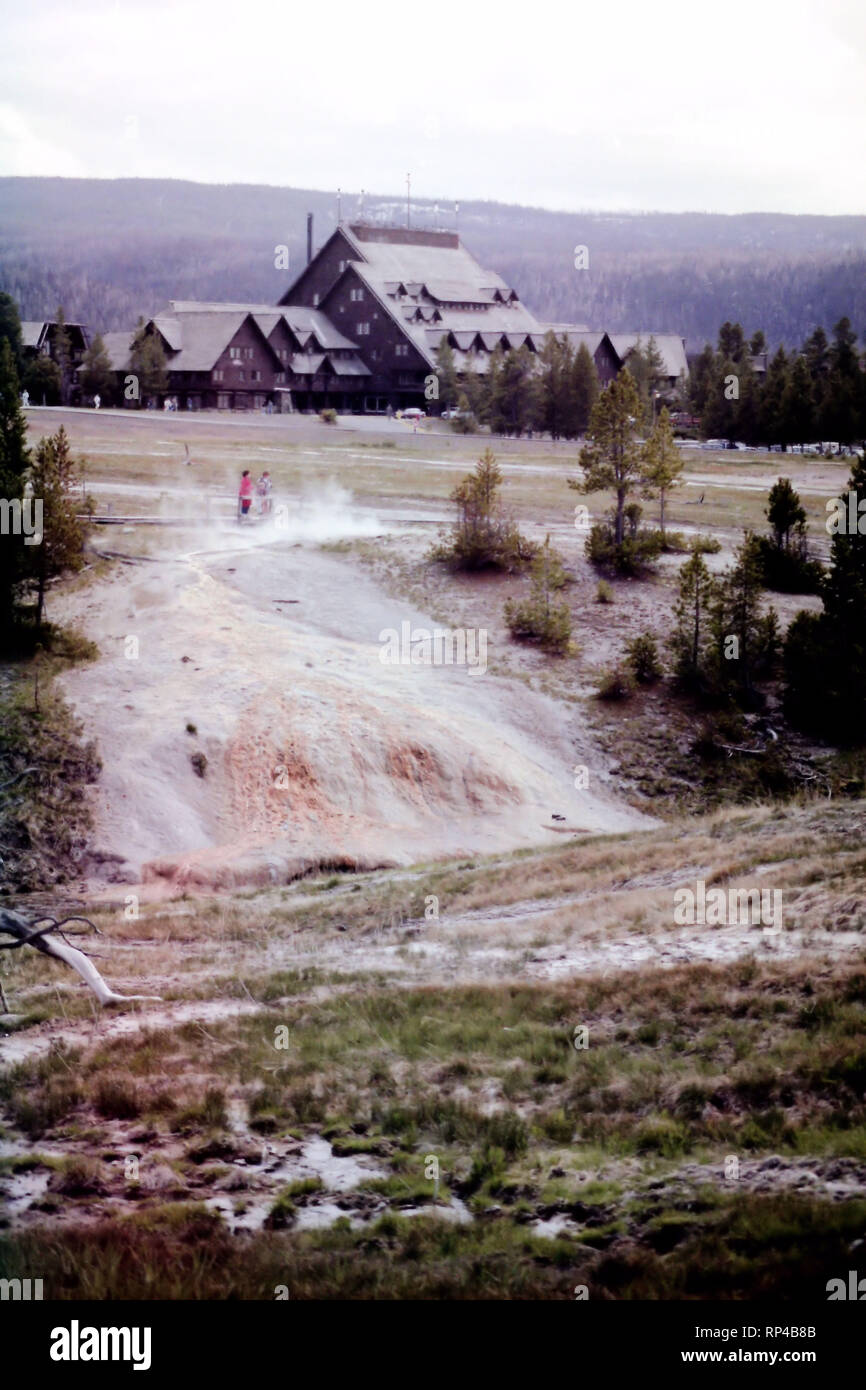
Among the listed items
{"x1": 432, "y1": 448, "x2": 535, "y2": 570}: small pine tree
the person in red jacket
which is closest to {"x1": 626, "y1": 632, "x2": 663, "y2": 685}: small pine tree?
{"x1": 432, "y1": 448, "x2": 535, "y2": 570}: small pine tree

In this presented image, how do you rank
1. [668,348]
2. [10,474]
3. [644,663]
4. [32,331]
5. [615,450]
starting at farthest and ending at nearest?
[615,450] < [668,348] < [644,663] < [32,331] < [10,474]

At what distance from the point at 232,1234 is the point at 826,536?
9146 millimetres

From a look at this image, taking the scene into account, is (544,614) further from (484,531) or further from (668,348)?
(668,348)

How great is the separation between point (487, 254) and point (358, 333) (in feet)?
5.52

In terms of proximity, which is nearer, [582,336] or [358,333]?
[582,336]

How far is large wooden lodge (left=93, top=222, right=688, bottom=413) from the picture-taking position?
1355cm

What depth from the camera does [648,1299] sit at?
540 centimetres

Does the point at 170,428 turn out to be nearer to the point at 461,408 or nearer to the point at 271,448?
the point at 271,448

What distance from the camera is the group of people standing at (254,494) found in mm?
→ 14133

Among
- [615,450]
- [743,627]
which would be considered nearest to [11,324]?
[615,450]

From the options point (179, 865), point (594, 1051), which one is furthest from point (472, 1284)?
point (179, 865)

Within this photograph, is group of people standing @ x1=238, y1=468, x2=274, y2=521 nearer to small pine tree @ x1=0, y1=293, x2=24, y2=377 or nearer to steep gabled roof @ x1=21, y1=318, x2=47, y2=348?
steep gabled roof @ x1=21, y1=318, x2=47, y2=348

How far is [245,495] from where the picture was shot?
1413 cm

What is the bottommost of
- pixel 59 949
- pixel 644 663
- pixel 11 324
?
pixel 59 949
